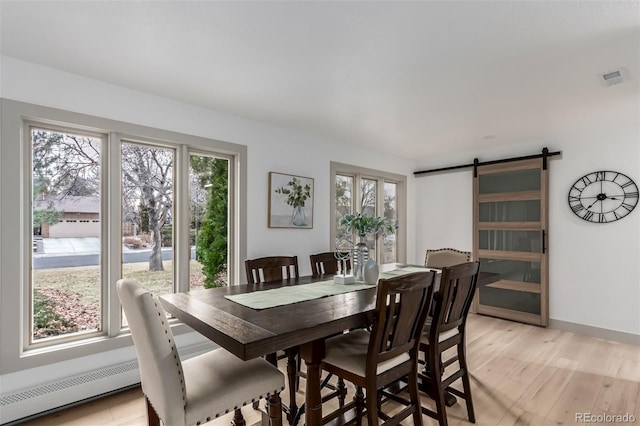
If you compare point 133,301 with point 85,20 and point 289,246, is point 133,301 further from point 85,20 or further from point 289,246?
point 289,246

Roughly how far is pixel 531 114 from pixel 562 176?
1291 mm

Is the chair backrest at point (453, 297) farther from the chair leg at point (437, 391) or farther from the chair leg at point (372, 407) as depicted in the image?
the chair leg at point (372, 407)

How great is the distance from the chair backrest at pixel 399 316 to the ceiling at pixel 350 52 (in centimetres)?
136

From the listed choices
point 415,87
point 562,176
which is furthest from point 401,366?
point 562,176

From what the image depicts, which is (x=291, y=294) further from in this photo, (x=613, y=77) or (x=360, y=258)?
(x=613, y=77)

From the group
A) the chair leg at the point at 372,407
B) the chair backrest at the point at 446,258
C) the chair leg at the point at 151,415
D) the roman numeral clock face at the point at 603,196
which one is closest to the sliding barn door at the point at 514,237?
the roman numeral clock face at the point at 603,196

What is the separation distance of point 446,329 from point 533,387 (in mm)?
1177

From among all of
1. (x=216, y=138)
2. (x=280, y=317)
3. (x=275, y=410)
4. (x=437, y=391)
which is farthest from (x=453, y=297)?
(x=216, y=138)

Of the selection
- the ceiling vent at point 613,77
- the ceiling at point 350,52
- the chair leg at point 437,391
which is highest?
the ceiling at point 350,52

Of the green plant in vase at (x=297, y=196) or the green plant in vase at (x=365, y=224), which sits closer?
the green plant in vase at (x=365, y=224)

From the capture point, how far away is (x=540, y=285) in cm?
413

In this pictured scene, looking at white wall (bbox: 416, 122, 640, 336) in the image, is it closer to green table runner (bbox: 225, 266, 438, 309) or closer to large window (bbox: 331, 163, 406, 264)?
large window (bbox: 331, 163, 406, 264)

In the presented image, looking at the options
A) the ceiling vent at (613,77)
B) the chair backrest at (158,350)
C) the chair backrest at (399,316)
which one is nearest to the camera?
the chair backrest at (158,350)

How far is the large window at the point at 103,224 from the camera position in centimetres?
239
